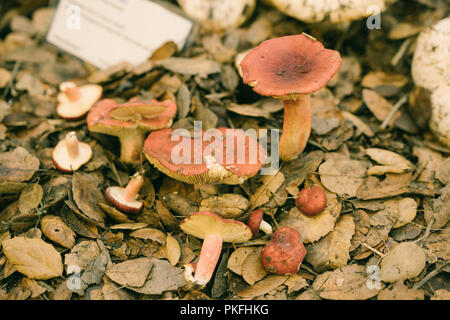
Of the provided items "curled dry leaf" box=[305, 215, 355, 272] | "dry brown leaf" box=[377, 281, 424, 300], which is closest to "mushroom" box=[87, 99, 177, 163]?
"curled dry leaf" box=[305, 215, 355, 272]

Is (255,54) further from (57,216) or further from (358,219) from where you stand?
(57,216)

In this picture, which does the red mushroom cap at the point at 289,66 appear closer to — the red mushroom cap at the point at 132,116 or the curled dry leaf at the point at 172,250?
the red mushroom cap at the point at 132,116

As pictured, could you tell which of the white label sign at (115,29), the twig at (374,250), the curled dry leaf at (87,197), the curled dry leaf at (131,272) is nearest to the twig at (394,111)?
the twig at (374,250)

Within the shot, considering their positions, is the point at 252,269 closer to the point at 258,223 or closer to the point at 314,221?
the point at 258,223

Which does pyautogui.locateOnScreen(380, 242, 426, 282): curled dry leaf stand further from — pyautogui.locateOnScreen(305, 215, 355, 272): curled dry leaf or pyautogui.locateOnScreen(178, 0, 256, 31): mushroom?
pyautogui.locateOnScreen(178, 0, 256, 31): mushroom

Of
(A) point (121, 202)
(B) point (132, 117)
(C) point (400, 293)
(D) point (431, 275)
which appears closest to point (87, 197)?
(A) point (121, 202)
